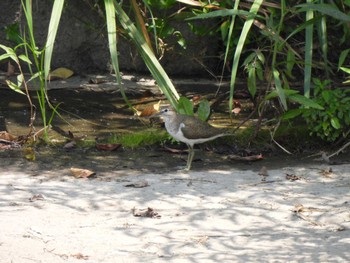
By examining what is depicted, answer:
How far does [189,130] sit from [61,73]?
9.22 feet

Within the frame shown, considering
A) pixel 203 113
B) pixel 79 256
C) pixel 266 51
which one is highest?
pixel 266 51

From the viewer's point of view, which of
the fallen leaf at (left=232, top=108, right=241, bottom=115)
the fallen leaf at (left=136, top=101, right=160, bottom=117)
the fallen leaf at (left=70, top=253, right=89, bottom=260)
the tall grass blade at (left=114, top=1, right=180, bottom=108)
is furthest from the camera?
the fallen leaf at (left=232, top=108, right=241, bottom=115)

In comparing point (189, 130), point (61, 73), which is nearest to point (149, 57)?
point (189, 130)

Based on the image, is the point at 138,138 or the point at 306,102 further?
the point at 138,138

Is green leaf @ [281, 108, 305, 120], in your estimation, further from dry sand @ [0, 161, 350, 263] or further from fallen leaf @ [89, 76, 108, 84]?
fallen leaf @ [89, 76, 108, 84]

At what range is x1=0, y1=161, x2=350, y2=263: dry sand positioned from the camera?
16.8 ft

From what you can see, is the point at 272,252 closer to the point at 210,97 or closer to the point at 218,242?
the point at 218,242

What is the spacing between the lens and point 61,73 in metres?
9.45

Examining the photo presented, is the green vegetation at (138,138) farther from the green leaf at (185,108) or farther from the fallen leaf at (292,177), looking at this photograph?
the fallen leaf at (292,177)

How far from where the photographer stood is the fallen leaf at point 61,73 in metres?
9.38

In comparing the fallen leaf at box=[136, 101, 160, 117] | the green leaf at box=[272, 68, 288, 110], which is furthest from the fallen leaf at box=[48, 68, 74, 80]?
the green leaf at box=[272, 68, 288, 110]

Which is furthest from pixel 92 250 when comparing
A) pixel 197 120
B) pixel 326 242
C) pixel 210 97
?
pixel 210 97

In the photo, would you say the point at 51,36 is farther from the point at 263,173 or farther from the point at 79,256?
the point at 79,256

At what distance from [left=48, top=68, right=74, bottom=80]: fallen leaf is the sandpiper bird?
96.9 inches
